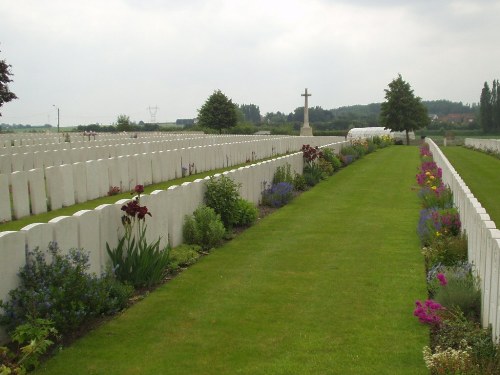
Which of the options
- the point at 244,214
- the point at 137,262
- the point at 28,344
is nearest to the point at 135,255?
the point at 137,262

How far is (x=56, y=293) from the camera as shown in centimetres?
492

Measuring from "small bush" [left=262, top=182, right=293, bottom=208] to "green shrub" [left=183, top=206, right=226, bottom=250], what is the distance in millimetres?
4053

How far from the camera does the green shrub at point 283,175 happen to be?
47.1 feet

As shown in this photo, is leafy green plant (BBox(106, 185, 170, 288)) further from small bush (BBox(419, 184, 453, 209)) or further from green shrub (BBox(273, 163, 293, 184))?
green shrub (BBox(273, 163, 293, 184))

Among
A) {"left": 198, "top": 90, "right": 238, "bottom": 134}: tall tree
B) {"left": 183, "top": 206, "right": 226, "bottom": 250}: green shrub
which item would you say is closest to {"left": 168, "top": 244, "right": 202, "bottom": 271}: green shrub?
{"left": 183, "top": 206, "right": 226, "bottom": 250}: green shrub

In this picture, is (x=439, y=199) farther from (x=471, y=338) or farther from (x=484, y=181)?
(x=484, y=181)

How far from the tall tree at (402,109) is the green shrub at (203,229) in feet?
169

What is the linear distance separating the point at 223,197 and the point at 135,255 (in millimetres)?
3380

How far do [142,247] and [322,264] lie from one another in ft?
7.60

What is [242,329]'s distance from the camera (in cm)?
540

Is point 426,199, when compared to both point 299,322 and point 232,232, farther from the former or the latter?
point 299,322

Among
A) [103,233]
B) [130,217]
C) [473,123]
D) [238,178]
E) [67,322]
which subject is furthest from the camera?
[473,123]

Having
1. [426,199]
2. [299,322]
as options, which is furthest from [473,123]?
[299,322]

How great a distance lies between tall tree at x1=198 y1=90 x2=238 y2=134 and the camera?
55.3m
